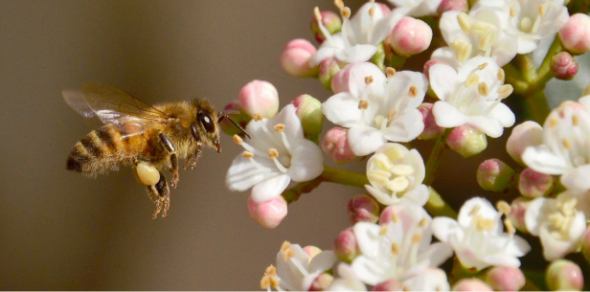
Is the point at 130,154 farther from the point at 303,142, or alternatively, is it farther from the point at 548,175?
the point at 548,175

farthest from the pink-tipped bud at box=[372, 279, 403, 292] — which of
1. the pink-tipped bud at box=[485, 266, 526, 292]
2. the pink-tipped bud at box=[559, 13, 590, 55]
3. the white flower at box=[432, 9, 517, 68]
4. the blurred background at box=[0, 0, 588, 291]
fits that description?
the blurred background at box=[0, 0, 588, 291]

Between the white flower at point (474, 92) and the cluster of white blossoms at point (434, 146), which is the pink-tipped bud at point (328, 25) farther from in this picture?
the white flower at point (474, 92)

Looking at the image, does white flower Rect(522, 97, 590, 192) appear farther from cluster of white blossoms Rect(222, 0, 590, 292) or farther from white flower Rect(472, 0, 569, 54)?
white flower Rect(472, 0, 569, 54)

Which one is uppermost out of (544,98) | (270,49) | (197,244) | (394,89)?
(394,89)

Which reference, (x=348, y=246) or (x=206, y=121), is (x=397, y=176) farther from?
(x=206, y=121)

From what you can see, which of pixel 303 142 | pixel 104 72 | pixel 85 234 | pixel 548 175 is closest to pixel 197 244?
pixel 85 234

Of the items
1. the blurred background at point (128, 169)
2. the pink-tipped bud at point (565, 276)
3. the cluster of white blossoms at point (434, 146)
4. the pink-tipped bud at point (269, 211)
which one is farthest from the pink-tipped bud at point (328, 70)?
the blurred background at point (128, 169)
